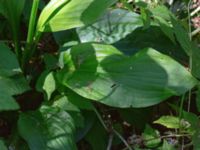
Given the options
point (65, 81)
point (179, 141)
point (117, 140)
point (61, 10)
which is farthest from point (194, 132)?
point (61, 10)

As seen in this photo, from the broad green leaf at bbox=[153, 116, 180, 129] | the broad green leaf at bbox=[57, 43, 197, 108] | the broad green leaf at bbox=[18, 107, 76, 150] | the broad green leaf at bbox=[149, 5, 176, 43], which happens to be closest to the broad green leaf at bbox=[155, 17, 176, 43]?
the broad green leaf at bbox=[149, 5, 176, 43]

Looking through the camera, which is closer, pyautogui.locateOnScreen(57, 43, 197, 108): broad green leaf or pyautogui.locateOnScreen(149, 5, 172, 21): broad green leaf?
pyautogui.locateOnScreen(57, 43, 197, 108): broad green leaf

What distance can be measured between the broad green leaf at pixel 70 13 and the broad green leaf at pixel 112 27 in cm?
9

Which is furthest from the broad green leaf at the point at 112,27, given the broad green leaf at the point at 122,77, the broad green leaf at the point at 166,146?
the broad green leaf at the point at 166,146

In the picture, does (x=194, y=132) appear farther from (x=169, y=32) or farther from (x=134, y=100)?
(x=169, y=32)

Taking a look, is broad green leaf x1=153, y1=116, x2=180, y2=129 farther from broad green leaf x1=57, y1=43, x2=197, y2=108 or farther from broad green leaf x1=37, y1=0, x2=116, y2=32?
broad green leaf x1=37, y1=0, x2=116, y2=32

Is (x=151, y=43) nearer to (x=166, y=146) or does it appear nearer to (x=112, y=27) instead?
(x=112, y=27)

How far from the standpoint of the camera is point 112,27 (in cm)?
139

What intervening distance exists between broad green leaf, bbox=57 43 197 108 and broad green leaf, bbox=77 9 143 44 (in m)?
0.11

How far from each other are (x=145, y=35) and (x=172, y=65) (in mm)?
256

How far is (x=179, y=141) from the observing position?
4.21 feet

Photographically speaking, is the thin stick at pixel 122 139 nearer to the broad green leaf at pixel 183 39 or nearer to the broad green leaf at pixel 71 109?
the broad green leaf at pixel 71 109

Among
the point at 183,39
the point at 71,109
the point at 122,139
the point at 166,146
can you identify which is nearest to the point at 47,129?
the point at 71,109

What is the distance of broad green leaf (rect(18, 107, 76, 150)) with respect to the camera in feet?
3.67
